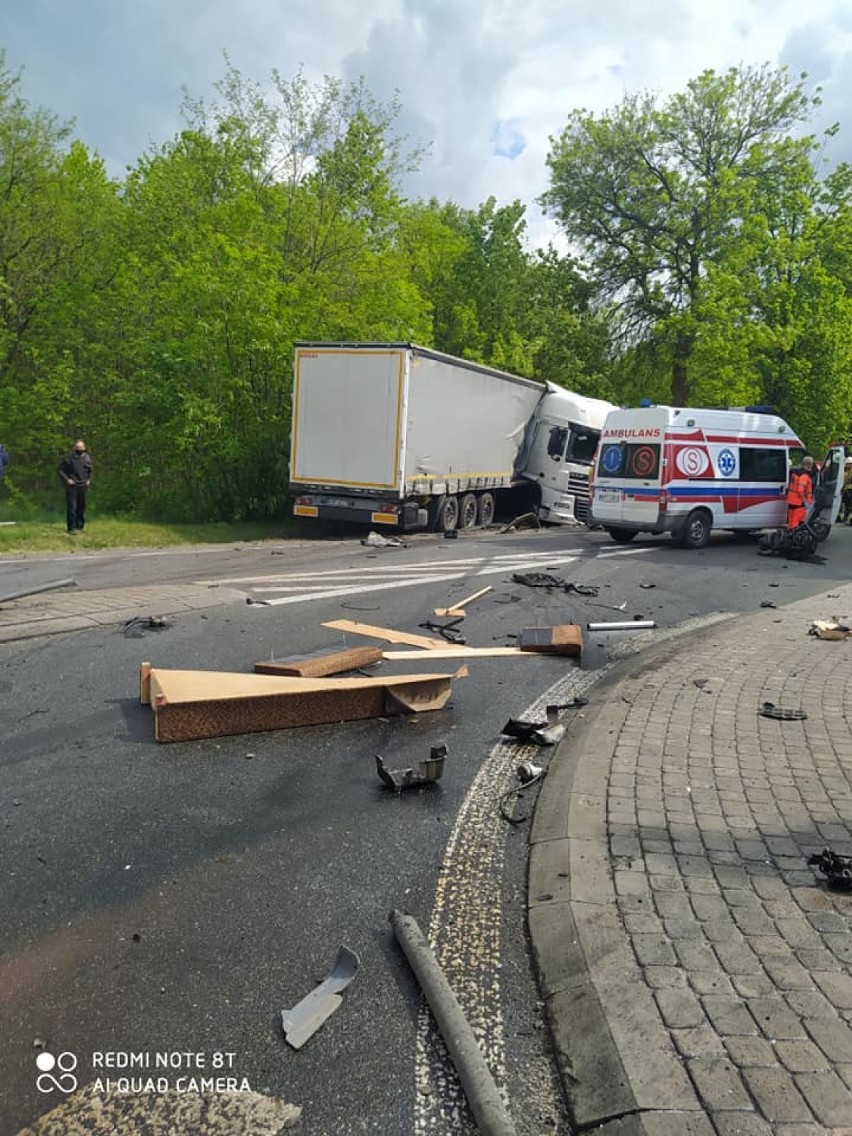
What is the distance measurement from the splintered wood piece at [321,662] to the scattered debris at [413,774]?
139cm

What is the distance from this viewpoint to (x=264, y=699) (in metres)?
5.11

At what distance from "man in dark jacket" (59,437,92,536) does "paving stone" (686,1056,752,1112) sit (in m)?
15.9

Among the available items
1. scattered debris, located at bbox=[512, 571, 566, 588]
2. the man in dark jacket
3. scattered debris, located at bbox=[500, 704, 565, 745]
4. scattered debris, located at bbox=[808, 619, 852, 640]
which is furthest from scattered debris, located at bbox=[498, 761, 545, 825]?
the man in dark jacket

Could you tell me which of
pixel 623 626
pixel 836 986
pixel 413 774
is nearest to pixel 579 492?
pixel 623 626

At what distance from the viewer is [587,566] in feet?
43.6

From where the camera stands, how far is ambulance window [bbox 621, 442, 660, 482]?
15977 millimetres

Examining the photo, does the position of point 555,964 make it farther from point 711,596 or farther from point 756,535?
point 756,535

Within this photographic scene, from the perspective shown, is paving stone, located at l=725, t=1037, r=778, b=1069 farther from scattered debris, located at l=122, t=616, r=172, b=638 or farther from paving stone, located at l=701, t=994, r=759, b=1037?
scattered debris, located at l=122, t=616, r=172, b=638

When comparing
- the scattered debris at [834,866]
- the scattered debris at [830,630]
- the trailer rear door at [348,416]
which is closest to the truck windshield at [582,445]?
the trailer rear door at [348,416]

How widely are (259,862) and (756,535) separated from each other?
1799 cm

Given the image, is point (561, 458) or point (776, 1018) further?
point (561, 458)

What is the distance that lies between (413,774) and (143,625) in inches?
148

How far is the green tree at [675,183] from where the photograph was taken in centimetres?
3291

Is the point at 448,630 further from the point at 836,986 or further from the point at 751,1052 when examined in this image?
the point at 751,1052
